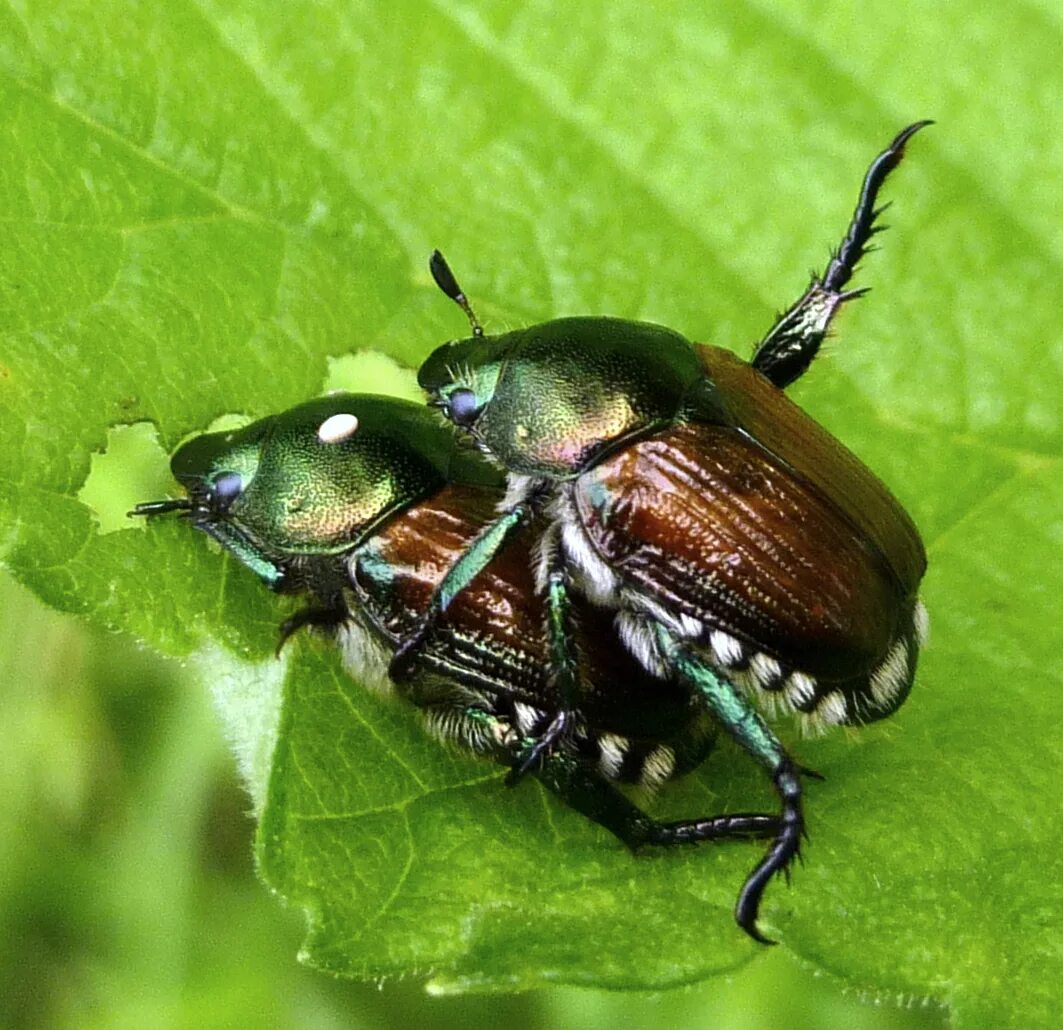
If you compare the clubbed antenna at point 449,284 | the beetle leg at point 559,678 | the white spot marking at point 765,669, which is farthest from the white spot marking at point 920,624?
the clubbed antenna at point 449,284

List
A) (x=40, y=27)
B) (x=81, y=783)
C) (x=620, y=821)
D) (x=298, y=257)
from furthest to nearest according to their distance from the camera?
(x=81, y=783) → (x=298, y=257) → (x=40, y=27) → (x=620, y=821)

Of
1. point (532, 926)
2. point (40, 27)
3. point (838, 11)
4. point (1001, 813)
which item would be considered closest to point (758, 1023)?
point (1001, 813)

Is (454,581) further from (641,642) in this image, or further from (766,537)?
(766,537)

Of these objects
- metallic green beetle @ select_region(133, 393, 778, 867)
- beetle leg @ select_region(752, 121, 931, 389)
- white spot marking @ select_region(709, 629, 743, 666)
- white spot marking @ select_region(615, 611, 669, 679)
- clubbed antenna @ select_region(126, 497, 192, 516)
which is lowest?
clubbed antenna @ select_region(126, 497, 192, 516)

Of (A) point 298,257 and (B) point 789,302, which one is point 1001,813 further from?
(A) point 298,257

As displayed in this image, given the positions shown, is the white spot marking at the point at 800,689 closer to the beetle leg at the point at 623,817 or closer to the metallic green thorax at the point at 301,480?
the beetle leg at the point at 623,817

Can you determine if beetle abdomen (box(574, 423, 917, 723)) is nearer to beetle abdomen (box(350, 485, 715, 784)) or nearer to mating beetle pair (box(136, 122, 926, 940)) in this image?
mating beetle pair (box(136, 122, 926, 940))

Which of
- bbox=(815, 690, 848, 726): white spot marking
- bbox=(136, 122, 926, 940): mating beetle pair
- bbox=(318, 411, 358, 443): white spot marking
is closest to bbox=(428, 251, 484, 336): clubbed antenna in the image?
bbox=(136, 122, 926, 940): mating beetle pair
